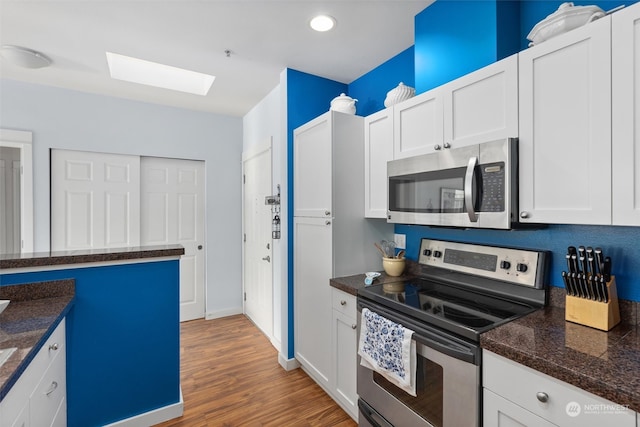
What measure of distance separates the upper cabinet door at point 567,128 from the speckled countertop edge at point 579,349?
43cm

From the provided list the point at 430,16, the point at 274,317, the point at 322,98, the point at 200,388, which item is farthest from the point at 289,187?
the point at 200,388

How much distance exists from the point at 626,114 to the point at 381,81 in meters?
1.82

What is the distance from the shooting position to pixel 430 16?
1.83 meters

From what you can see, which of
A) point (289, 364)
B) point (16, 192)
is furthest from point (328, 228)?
point (16, 192)

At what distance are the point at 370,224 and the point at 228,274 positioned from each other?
2.43 metres

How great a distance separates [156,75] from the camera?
301cm

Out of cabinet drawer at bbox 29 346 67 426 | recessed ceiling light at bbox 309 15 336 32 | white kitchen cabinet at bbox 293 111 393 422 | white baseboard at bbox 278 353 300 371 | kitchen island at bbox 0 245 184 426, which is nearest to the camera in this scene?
cabinet drawer at bbox 29 346 67 426

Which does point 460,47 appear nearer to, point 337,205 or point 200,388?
point 337,205

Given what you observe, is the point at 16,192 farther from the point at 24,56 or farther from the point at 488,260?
the point at 488,260

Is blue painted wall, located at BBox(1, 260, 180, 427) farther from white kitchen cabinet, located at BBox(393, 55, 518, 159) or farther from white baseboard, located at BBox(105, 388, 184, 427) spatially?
white kitchen cabinet, located at BBox(393, 55, 518, 159)

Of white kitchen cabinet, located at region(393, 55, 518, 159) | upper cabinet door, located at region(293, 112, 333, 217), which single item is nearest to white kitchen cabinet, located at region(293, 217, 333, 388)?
upper cabinet door, located at region(293, 112, 333, 217)

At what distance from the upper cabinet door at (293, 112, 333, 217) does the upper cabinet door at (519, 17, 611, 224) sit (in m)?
1.16

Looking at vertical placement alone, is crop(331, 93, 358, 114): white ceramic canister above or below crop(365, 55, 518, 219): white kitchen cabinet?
above

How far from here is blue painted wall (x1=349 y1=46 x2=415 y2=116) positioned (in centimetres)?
230
